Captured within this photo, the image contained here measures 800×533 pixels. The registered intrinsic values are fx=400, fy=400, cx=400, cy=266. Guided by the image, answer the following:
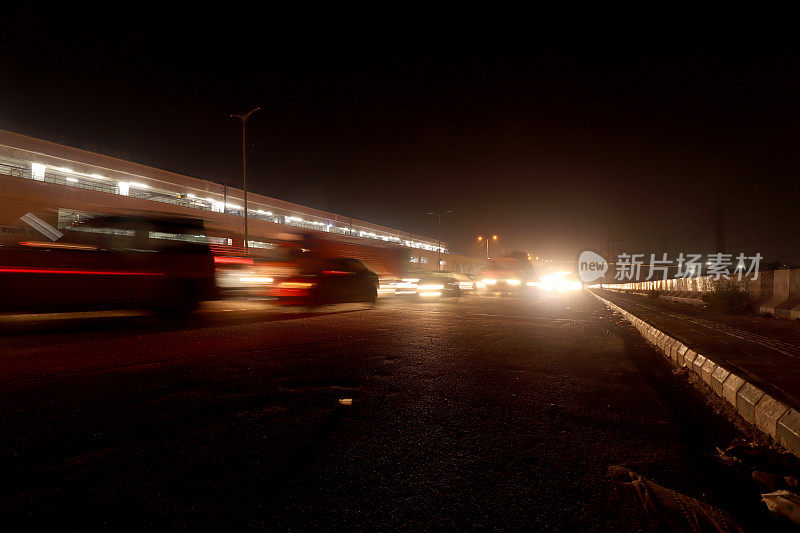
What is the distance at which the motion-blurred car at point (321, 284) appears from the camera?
40.6ft

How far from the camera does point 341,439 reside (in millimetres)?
2785

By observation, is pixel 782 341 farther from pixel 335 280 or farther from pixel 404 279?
pixel 404 279

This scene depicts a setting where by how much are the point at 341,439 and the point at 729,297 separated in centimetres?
1556

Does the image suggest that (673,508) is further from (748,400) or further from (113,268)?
(113,268)

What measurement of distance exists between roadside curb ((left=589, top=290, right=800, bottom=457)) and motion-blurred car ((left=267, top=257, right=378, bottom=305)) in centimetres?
937

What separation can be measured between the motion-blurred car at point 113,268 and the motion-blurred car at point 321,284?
7.68ft

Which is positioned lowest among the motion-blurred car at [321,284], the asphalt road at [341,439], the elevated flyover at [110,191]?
the asphalt road at [341,439]

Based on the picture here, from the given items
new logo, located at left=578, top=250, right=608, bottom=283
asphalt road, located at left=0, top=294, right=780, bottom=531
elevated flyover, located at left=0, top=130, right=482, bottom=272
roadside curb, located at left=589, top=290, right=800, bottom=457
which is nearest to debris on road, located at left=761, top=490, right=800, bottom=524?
asphalt road, located at left=0, top=294, right=780, bottom=531

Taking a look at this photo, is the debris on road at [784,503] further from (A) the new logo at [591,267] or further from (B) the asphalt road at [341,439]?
(A) the new logo at [591,267]

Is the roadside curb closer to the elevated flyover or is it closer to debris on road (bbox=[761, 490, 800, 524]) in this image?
debris on road (bbox=[761, 490, 800, 524])

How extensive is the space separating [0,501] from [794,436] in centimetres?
466

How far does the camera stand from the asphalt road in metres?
1.93

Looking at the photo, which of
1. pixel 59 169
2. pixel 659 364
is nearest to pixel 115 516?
pixel 659 364

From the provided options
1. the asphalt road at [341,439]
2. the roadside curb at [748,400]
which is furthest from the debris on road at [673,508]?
the roadside curb at [748,400]
